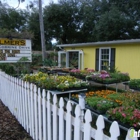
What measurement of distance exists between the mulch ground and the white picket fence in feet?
0.30

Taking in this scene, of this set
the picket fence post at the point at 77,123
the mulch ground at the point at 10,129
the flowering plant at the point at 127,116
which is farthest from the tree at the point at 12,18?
the picket fence post at the point at 77,123

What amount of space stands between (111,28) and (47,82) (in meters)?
15.0

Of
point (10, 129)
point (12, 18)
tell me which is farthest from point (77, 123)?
point (12, 18)

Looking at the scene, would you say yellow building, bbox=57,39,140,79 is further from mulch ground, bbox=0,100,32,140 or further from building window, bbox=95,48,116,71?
mulch ground, bbox=0,100,32,140

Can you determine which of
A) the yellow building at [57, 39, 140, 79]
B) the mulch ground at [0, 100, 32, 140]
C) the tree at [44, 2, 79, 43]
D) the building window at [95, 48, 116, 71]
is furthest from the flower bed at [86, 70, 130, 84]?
the tree at [44, 2, 79, 43]

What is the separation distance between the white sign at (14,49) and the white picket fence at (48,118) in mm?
1530

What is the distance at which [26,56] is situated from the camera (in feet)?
17.7

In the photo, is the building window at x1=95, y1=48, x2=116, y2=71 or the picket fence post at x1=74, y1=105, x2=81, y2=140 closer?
the picket fence post at x1=74, y1=105, x2=81, y2=140

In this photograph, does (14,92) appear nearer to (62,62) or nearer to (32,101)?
(32,101)

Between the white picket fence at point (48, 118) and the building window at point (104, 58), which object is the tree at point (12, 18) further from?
the white picket fence at point (48, 118)

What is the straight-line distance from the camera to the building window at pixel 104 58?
10103mm

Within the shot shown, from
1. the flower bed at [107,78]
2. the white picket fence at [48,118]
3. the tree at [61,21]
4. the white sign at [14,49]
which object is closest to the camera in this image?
the white picket fence at [48,118]

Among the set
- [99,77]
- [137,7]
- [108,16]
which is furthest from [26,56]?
[137,7]

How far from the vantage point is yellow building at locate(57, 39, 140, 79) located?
870 centimetres
